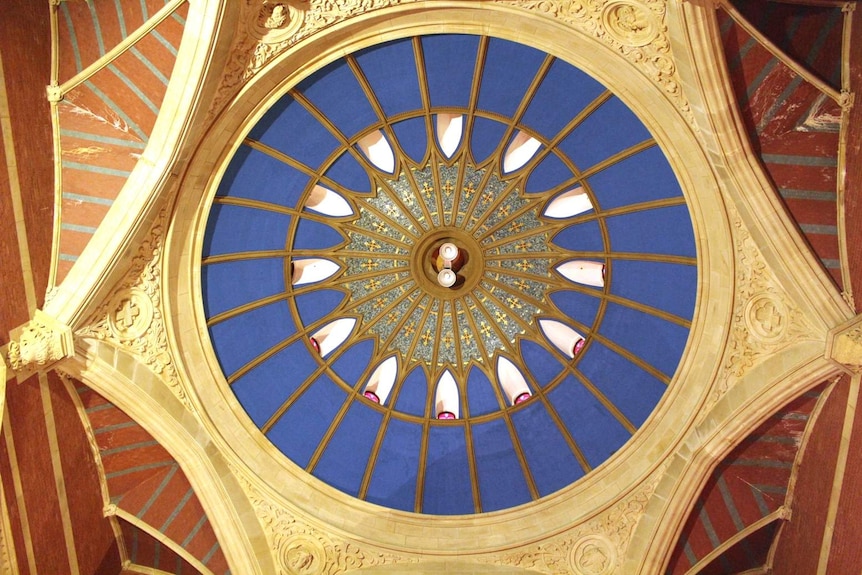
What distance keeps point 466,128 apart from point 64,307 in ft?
19.5

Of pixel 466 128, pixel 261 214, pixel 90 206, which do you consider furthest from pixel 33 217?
pixel 466 128

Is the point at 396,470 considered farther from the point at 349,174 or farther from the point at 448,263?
the point at 349,174

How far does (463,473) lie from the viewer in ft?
44.5

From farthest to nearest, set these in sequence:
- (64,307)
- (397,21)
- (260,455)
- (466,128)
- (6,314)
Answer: (260,455), (466,128), (397,21), (64,307), (6,314)

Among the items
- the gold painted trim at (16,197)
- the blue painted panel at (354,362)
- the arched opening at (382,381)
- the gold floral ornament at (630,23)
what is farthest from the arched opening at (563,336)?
the gold painted trim at (16,197)

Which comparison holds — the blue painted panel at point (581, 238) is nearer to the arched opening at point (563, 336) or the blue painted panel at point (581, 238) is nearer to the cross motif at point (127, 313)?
the arched opening at point (563, 336)

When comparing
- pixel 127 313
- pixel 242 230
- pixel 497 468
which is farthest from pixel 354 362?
pixel 127 313

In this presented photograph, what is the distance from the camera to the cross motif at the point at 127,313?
1133 centimetres

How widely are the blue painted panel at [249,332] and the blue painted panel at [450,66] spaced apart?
4.04m

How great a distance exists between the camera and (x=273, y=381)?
1304 cm

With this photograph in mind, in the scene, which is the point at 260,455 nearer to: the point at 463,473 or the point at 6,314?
the point at 463,473

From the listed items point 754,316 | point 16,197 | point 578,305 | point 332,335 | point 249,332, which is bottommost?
point 754,316

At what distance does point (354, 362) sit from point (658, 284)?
4.92 m

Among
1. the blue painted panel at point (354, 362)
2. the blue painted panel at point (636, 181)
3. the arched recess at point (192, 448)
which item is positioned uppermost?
the blue painted panel at point (636, 181)
